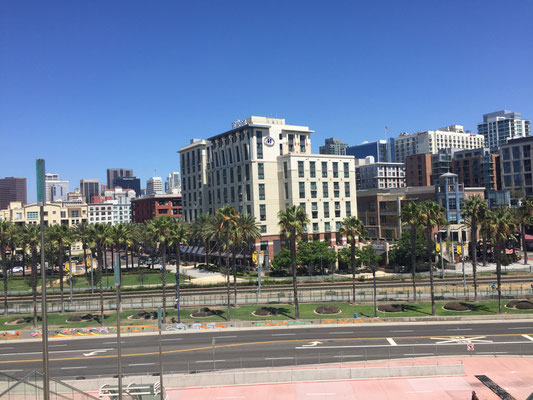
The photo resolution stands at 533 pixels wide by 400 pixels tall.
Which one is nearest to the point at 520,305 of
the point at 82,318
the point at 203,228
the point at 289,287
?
the point at 289,287

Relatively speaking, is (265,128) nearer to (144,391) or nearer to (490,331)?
(490,331)

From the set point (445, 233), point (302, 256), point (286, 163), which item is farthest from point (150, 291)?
point (445, 233)

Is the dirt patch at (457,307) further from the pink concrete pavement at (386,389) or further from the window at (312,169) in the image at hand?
the window at (312,169)

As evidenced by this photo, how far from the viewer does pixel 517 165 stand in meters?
158

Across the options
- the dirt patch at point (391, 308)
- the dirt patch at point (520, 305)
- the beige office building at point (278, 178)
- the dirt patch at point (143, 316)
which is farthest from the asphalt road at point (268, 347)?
the beige office building at point (278, 178)

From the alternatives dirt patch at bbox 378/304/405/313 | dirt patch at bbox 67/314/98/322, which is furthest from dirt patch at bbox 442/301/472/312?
dirt patch at bbox 67/314/98/322

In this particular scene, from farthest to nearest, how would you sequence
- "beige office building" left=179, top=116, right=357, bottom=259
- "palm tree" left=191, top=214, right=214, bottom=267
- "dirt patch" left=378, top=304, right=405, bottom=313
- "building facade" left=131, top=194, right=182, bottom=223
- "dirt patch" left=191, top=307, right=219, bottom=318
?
"building facade" left=131, top=194, right=182, bottom=223, "beige office building" left=179, top=116, right=357, bottom=259, "palm tree" left=191, top=214, right=214, bottom=267, "dirt patch" left=191, top=307, right=219, bottom=318, "dirt patch" left=378, top=304, right=405, bottom=313

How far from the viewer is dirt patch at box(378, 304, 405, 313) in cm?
6412

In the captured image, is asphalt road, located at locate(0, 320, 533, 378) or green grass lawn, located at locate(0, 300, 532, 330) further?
green grass lawn, located at locate(0, 300, 532, 330)

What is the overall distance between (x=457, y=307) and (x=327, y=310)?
17.9 metres

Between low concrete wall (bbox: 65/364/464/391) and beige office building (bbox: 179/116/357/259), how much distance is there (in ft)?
233

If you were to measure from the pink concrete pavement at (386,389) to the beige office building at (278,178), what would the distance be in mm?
72085

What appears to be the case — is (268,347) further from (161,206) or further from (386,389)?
(161,206)

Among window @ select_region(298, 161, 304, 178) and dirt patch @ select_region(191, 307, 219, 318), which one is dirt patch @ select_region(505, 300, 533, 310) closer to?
dirt patch @ select_region(191, 307, 219, 318)
